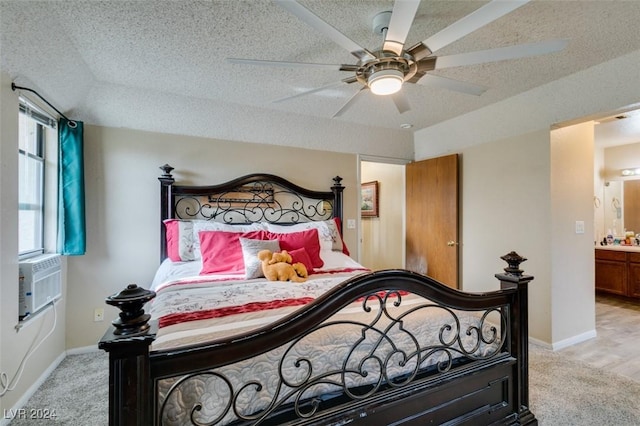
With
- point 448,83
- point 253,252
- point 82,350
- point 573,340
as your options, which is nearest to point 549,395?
point 573,340

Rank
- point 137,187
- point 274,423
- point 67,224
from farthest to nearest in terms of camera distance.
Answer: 1. point 137,187
2. point 67,224
3. point 274,423

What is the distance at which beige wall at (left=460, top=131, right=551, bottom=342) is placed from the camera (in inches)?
117

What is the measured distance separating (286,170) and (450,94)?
198 centimetres

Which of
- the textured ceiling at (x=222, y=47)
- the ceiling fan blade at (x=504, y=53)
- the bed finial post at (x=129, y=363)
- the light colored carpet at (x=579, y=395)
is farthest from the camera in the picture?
the light colored carpet at (x=579, y=395)

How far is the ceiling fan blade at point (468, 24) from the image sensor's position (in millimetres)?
1241

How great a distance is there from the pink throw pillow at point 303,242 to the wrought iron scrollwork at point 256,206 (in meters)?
0.57

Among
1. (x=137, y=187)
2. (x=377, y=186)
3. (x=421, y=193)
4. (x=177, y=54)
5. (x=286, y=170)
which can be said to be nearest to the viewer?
(x=177, y=54)

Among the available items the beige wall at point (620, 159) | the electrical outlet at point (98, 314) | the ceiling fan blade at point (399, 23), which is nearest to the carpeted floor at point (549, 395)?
the electrical outlet at point (98, 314)

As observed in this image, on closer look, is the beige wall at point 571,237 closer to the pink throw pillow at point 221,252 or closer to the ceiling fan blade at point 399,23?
the ceiling fan blade at point 399,23

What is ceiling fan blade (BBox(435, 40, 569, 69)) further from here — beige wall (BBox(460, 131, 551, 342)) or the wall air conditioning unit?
the wall air conditioning unit

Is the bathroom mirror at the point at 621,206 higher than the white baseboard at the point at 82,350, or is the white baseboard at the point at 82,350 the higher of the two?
the bathroom mirror at the point at 621,206

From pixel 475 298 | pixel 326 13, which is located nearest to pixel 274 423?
pixel 475 298

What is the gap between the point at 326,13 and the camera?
1881 mm

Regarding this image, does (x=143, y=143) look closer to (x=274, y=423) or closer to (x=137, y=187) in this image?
(x=137, y=187)
